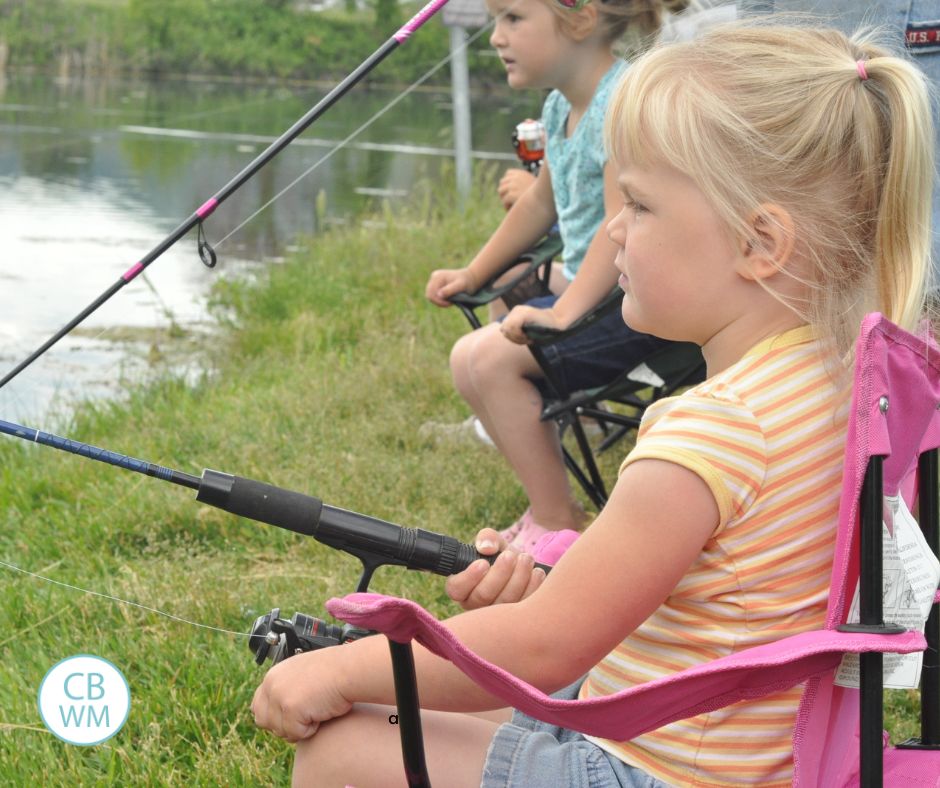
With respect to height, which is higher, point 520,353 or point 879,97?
point 879,97

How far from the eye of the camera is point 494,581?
1570 mm

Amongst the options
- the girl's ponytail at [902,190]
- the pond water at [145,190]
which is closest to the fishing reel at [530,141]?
the pond water at [145,190]

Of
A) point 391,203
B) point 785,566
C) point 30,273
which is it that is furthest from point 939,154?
point 391,203

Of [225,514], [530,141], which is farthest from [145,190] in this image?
[225,514]

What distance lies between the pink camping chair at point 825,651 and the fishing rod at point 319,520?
0.30 meters

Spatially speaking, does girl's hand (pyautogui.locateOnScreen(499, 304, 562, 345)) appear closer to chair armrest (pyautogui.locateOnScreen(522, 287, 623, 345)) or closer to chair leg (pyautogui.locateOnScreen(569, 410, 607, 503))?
chair armrest (pyautogui.locateOnScreen(522, 287, 623, 345))

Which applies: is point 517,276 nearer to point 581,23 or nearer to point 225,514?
point 581,23

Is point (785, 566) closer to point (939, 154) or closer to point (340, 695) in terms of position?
point (340, 695)

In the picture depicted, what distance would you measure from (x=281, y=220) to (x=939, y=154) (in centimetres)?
431

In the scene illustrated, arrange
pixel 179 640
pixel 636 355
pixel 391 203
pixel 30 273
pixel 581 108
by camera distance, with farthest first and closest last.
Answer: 1. pixel 391 203
2. pixel 30 273
3. pixel 581 108
4. pixel 636 355
5. pixel 179 640

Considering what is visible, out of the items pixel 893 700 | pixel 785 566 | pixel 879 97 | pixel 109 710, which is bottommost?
pixel 893 700

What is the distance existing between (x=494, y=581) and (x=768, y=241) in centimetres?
50

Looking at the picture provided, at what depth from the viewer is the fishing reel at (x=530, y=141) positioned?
12.2ft

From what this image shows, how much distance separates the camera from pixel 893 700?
8.13ft
